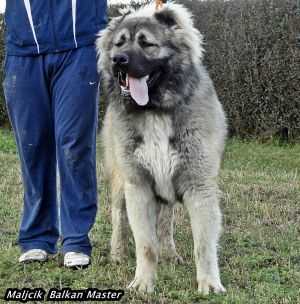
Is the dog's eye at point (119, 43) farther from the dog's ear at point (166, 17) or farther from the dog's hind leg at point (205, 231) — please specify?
the dog's hind leg at point (205, 231)

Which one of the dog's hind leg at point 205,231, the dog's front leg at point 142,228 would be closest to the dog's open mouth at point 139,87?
the dog's front leg at point 142,228

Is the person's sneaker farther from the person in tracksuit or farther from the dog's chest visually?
the dog's chest

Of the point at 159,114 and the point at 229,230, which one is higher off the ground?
the point at 159,114

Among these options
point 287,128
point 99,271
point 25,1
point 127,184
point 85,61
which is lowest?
point 287,128

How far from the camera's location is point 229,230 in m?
5.54

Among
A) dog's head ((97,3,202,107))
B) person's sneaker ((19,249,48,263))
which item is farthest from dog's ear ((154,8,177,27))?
person's sneaker ((19,249,48,263))

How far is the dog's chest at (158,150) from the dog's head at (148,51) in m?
0.14

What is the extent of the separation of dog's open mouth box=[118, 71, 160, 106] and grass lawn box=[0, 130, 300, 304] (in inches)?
45.9

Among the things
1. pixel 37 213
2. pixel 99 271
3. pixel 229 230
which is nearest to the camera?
pixel 99 271

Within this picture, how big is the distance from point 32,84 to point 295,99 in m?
6.76

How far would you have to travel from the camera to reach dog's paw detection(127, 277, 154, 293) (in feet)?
13.1

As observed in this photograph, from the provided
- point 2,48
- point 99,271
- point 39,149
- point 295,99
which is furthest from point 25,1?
point 2,48

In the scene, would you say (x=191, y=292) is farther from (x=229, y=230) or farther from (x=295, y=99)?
(x=295, y=99)

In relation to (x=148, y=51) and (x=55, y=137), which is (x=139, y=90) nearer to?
(x=148, y=51)
